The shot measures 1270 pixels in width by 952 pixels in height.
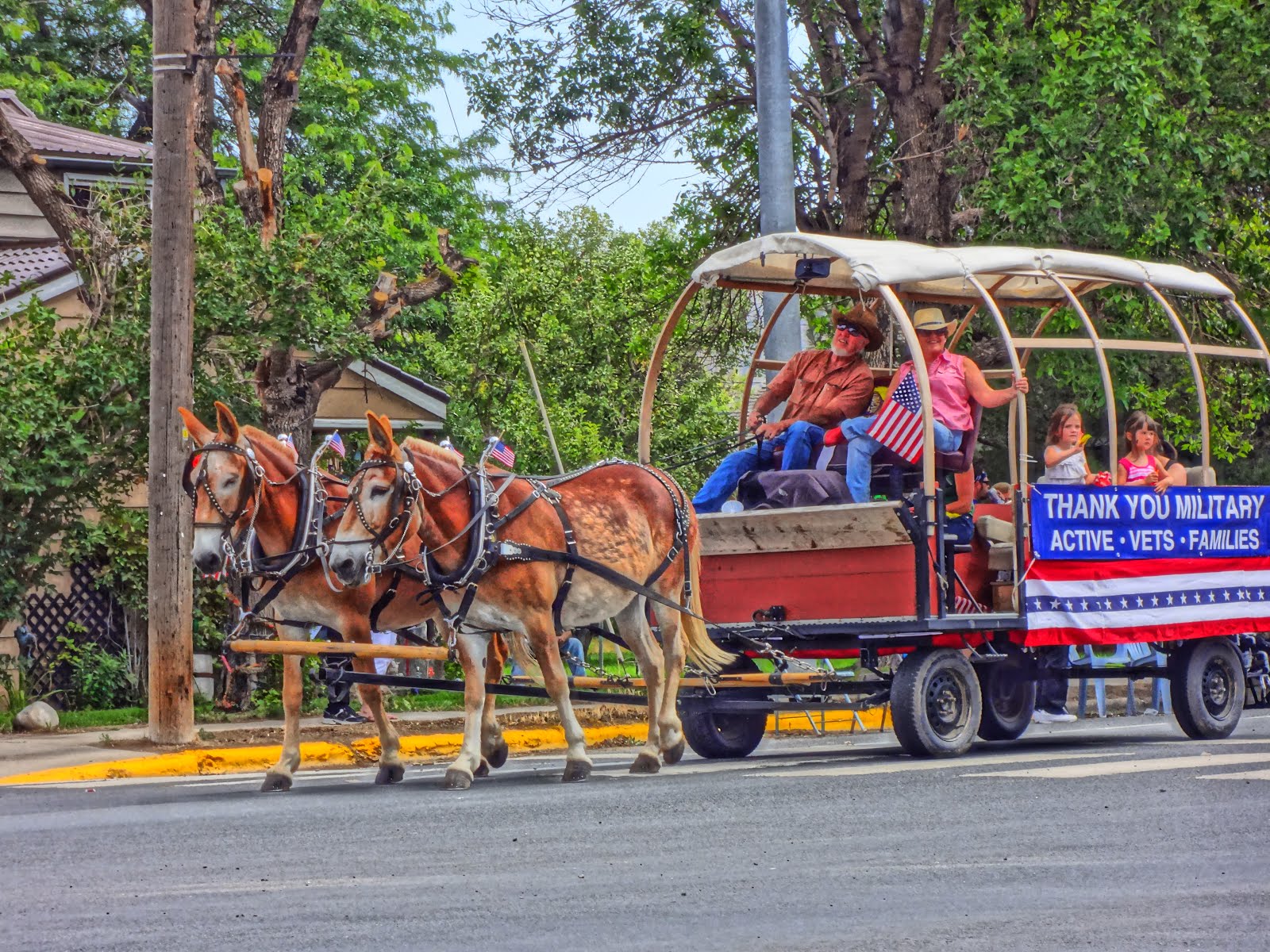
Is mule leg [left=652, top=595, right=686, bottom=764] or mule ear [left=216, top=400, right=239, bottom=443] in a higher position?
mule ear [left=216, top=400, right=239, bottom=443]

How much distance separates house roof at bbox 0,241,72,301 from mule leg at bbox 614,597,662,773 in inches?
408

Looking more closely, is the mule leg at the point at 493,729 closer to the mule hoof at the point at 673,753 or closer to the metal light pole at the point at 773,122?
the mule hoof at the point at 673,753

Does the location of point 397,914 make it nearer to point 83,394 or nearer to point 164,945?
point 164,945

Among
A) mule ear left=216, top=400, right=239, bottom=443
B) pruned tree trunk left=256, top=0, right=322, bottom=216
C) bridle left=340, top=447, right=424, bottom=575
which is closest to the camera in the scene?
bridle left=340, top=447, right=424, bottom=575

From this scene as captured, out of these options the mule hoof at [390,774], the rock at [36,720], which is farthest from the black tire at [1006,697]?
the rock at [36,720]

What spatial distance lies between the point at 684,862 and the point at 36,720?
11018 millimetres

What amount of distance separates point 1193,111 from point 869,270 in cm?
885

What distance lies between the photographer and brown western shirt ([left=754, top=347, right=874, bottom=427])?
1349 centimetres

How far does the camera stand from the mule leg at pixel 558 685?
11.8 m

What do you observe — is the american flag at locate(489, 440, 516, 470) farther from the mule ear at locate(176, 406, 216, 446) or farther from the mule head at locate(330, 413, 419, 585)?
the mule ear at locate(176, 406, 216, 446)

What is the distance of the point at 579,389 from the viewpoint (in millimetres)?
36375

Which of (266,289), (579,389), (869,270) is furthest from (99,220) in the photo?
(579,389)

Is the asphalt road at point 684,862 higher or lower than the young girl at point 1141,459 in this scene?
lower

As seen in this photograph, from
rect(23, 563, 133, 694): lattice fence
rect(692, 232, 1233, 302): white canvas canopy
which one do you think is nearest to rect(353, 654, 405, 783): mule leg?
rect(692, 232, 1233, 302): white canvas canopy
